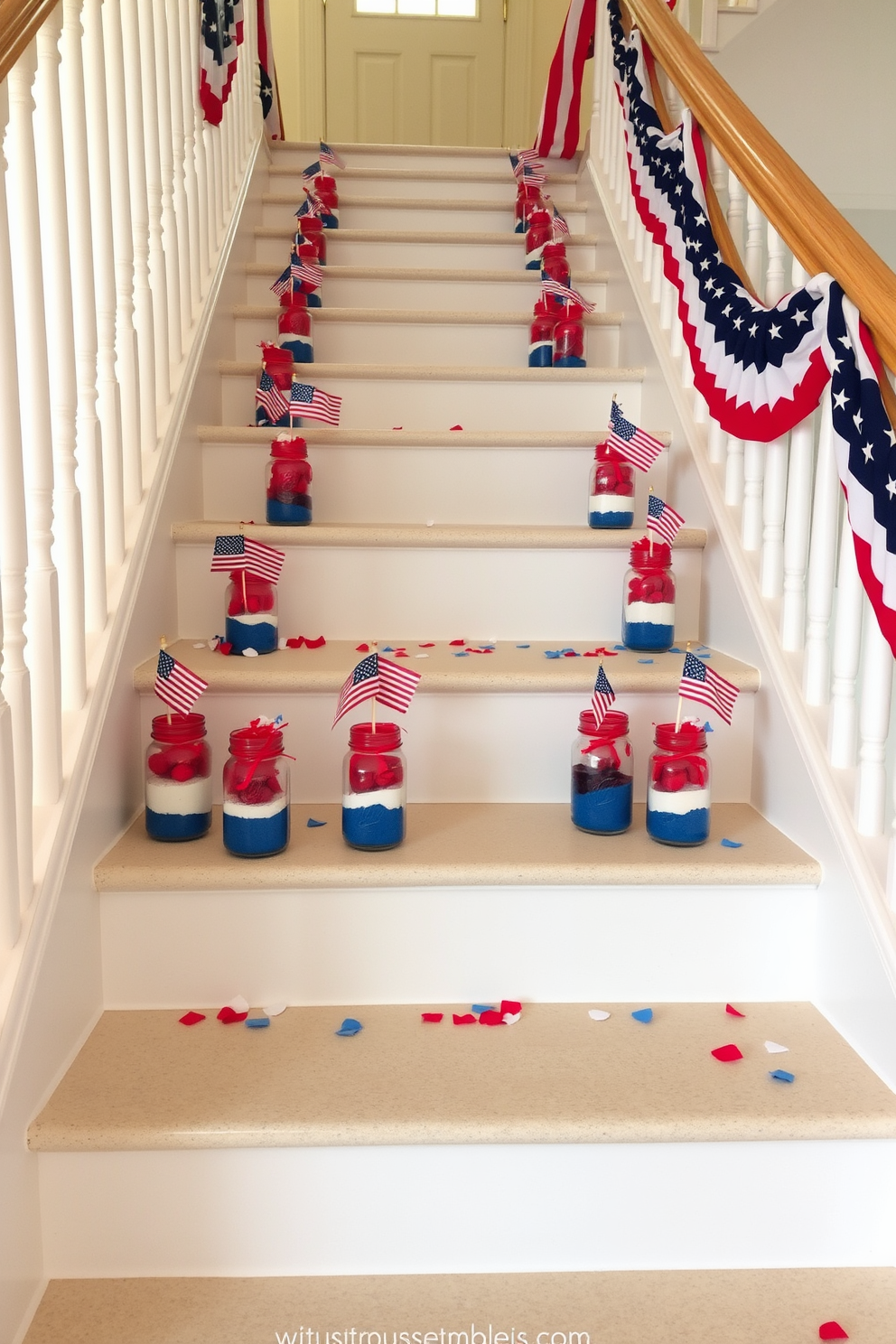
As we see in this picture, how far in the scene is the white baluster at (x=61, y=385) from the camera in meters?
1.29

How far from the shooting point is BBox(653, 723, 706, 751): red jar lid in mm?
1468

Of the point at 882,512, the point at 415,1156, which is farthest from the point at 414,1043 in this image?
the point at 882,512

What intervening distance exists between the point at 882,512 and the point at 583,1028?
2.38 feet

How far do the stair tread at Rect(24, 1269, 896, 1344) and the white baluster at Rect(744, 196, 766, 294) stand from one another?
4.65ft

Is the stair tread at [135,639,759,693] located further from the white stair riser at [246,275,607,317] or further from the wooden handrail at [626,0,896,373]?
the white stair riser at [246,275,607,317]

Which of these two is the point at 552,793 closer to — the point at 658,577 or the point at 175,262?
the point at 658,577

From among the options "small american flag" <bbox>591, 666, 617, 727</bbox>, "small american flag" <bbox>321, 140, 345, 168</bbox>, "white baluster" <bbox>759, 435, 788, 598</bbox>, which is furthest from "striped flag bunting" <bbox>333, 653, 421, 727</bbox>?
"small american flag" <bbox>321, 140, 345, 168</bbox>

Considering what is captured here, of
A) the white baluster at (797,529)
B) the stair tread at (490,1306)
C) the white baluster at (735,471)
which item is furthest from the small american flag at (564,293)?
the stair tread at (490,1306)

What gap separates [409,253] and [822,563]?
6.22 ft

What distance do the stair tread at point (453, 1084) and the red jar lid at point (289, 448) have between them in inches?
40.8

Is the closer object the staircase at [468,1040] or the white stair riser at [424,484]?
the staircase at [468,1040]

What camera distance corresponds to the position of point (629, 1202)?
1.20 metres

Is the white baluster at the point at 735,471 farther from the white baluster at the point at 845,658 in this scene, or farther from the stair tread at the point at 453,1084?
the stair tread at the point at 453,1084

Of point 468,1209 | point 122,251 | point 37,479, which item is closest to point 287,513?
point 122,251
